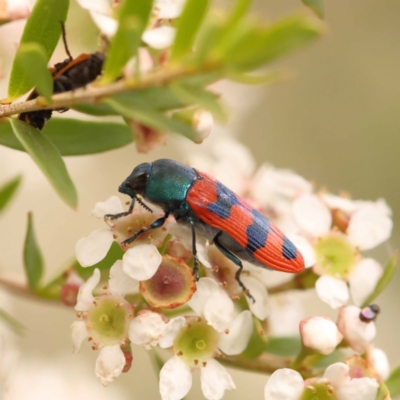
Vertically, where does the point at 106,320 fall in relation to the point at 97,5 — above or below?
below

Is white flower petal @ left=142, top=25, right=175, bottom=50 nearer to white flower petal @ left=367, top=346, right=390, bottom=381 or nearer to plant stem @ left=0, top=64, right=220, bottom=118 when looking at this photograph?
plant stem @ left=0, top=64, right=220, bottom=118

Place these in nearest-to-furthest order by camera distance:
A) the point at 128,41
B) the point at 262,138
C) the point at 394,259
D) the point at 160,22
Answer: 1. the point at 128,41
2. the point at 160,22
3. the point at 394,259
4. the point at 262,138

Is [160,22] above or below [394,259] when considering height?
above

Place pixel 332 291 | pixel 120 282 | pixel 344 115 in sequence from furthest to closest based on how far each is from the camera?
1. pixel 344 115
2. pixel 332 291
3. pixel 120 282

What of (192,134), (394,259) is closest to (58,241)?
(394,259)

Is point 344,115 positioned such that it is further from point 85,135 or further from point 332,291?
point 85,135

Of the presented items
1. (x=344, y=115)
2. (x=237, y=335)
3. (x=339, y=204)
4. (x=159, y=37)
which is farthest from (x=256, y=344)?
(x=344, y=115)

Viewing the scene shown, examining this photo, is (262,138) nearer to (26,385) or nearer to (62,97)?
(26,385)

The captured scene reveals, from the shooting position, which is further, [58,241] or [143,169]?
[58,241]

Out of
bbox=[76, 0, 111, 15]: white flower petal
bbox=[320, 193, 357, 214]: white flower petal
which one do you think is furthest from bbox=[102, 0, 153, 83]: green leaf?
bbox=[320, 193, 357, 214]: white flower petal
